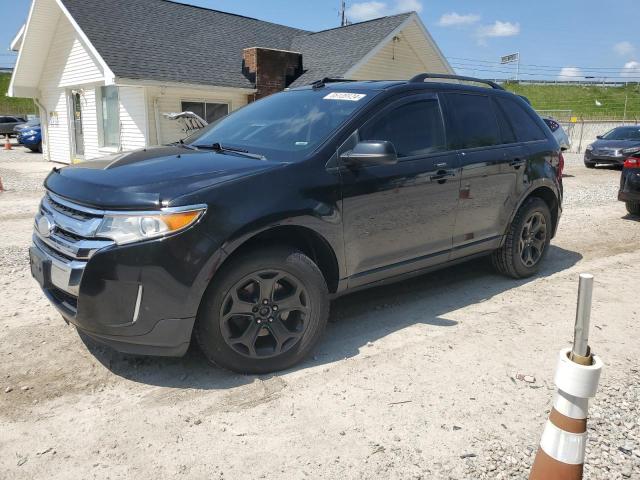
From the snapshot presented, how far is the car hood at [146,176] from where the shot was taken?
116 inches

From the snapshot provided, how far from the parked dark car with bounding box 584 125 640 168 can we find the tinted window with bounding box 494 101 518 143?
43.8ft

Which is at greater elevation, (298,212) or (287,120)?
(287,120)

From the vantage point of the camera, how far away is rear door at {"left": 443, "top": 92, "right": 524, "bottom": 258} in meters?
4.54

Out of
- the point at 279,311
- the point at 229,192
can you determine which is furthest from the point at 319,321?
the point at 229,192

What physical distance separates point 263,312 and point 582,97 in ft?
206

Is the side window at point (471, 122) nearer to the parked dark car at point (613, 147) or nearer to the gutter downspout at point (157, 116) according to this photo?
the gutter downspout at point (157, 116)

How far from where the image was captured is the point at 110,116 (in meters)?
16.9

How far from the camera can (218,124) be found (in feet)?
15.3

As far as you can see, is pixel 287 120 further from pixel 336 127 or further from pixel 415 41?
pixel 415 41

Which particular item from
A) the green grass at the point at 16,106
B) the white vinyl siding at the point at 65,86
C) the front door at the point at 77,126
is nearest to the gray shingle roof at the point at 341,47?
the white vinyl siding at the point at 65,86

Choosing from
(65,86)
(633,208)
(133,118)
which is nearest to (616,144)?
(633,208)

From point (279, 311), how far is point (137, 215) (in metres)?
1.04

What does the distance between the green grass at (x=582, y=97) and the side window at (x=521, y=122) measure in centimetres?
4714

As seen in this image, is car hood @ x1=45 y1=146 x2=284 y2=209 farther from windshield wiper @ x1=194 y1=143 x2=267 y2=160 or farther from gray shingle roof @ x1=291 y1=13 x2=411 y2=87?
gray shingle roof @ x1=291 y1=13 x2=411 y2=87
